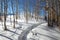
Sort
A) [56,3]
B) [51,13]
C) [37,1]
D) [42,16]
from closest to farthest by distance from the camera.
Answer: [56,3] < [51,13] < [37,1] < [42,16]

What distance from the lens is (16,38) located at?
16.9 feet

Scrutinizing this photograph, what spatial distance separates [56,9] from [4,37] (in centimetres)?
374

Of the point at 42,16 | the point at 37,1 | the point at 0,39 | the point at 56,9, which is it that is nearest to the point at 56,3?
the point at 56,9

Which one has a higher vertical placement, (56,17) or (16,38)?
(56,17)

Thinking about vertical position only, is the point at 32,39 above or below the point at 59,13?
below

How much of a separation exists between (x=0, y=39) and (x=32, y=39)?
1.04 metres

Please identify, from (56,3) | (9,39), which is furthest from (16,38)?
(56,3)

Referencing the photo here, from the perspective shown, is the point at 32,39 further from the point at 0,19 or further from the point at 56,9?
the point at 0,19

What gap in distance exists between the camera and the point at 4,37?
525 centimetres

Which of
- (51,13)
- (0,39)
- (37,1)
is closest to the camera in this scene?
(0,39)

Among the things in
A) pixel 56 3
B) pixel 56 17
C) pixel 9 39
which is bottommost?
pixel 9 39

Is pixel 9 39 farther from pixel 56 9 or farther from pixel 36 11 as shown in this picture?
pixel 36 11

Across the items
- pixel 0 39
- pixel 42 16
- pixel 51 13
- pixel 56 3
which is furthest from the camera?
pixel 42 16

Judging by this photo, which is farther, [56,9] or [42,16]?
[42,16]
